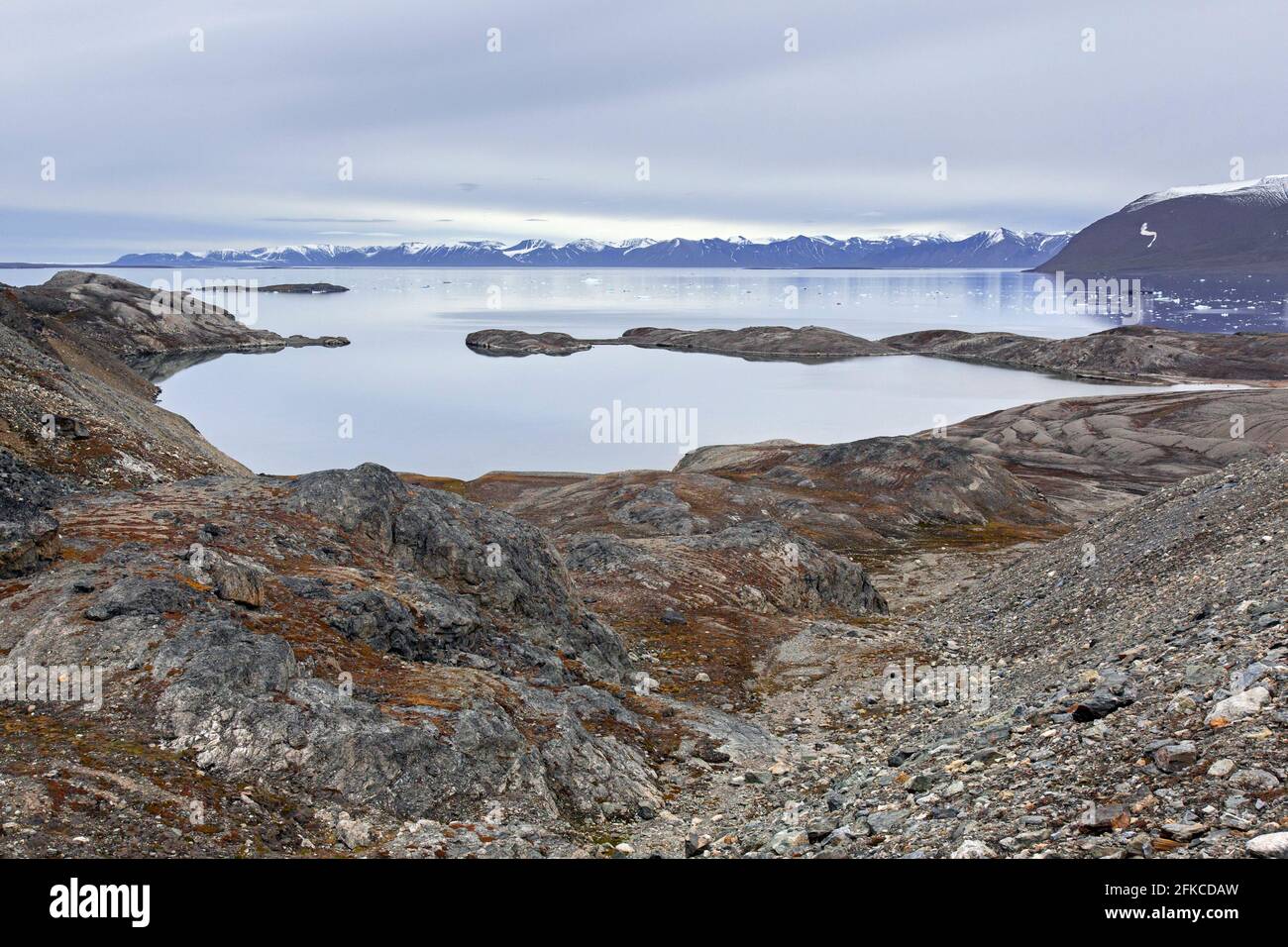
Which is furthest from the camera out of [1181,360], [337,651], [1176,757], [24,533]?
[1181,360]

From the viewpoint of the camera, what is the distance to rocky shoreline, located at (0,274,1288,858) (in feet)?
40.6

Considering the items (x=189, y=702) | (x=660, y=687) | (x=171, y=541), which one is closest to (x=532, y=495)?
(x=660, y=687)

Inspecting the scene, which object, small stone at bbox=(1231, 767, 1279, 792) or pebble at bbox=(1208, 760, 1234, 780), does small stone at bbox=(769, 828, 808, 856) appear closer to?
pebble at bbox=(1208, 760, 1234, 780)

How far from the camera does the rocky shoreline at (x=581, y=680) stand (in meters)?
12.4

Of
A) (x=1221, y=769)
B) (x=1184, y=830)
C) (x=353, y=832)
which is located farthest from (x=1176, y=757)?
(x=353, y=832)

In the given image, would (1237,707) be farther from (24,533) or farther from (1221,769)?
(24,533)

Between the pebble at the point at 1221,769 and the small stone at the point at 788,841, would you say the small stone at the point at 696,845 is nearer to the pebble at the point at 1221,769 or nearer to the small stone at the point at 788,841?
the small stone at the point at 788,841

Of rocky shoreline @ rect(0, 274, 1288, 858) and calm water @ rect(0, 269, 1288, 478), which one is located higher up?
calm water @ rect(0, 269, 1288, 478)

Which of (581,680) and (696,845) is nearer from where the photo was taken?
(696,845)

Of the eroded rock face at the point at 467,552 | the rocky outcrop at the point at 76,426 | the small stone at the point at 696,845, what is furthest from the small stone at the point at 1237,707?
the rocky outcrop at the point at 76,426

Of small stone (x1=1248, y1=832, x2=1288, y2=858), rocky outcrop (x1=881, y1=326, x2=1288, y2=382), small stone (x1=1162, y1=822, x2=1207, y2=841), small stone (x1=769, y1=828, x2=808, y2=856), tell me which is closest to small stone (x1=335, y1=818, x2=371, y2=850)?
small stone (x1=769, y1=828, x2=808, y2=856)

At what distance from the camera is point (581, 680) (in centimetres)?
2488

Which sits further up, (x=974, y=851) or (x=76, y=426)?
(x=76, y=426)

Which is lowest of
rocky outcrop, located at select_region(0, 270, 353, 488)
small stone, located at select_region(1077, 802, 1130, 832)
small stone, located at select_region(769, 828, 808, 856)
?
small stone, located at select_region(769, 828, 808, 856)
